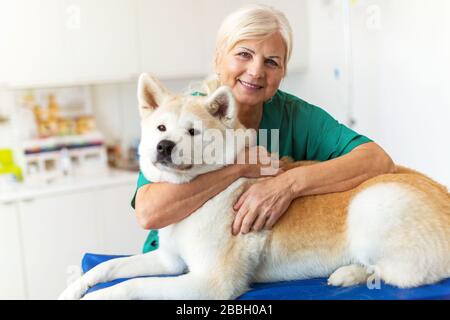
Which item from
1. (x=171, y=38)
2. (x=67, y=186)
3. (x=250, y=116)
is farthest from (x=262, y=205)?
(x=171, y=38)

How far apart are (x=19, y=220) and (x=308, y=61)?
73.3 inches

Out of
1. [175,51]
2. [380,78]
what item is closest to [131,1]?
[175,51]

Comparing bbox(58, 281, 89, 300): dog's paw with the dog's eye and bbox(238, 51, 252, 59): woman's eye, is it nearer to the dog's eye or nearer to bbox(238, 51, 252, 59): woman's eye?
the dog's eye

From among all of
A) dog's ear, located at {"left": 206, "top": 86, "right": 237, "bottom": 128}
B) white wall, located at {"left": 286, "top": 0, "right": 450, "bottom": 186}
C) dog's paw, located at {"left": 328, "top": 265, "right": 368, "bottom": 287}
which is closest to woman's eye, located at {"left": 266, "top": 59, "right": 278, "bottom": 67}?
dog's ear, located at {"left": 206, "top": 86, "right": 237, "bottom": 128}

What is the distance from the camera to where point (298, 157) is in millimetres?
1420

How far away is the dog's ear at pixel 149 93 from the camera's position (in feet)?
3.62

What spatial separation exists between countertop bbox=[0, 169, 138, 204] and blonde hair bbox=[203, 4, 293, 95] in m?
1.39

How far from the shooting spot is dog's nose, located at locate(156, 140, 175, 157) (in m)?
1.01

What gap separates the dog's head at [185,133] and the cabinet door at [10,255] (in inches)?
56.6

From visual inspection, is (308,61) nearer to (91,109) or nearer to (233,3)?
(233,3)

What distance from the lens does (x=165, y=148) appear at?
1.01 meters

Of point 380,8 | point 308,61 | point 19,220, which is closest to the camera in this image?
point 19,220

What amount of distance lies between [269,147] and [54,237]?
1.51 m

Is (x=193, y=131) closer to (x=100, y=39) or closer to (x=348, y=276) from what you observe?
(x=348, y=276)
